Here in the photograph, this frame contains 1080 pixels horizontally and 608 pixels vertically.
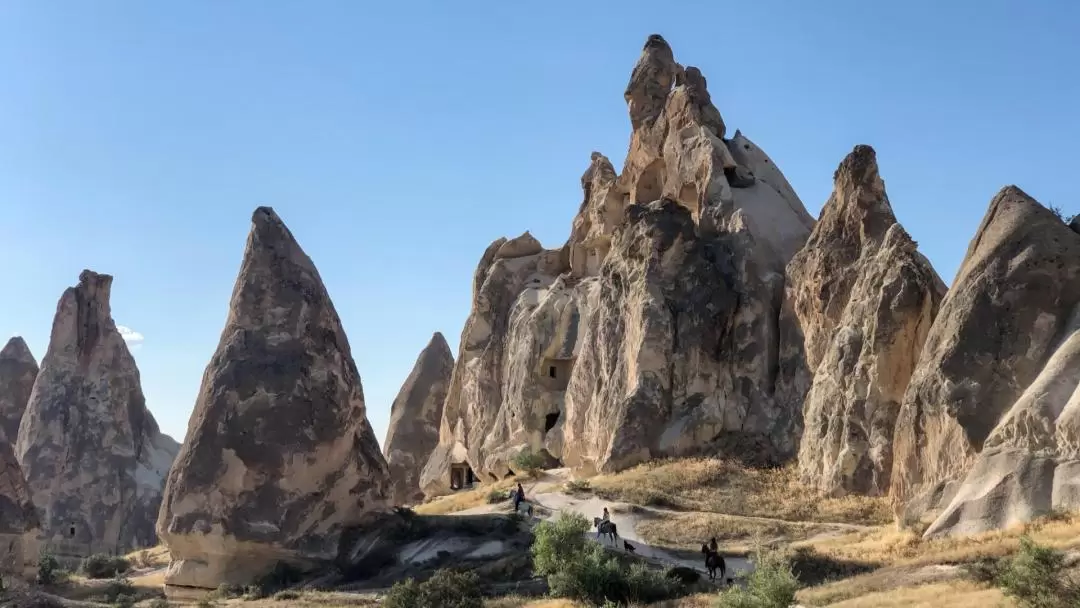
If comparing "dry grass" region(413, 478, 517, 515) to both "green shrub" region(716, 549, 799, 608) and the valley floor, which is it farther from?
"green shrub" region(716, 549, 799, 608)

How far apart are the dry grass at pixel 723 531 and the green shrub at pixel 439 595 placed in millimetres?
7422

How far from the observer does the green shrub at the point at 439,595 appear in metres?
16.0

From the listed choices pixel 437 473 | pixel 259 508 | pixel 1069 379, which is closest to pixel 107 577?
pixel 259 508

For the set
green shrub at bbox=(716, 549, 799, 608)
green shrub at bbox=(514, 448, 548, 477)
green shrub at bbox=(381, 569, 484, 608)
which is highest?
green shrub at bbox=(514, 448, 548, 477)

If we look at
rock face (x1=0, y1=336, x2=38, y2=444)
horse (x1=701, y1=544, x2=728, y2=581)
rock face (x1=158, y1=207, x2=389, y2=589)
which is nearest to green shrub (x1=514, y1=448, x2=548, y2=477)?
rock face (x1=158, y1=207, x2=389, y2=589)

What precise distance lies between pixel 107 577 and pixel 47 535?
2097 centimetres

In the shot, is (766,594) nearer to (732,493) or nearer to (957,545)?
(957,545)

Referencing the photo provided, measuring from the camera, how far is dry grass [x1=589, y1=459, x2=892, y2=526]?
24828 millimetres

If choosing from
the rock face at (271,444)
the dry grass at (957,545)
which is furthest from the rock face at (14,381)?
the dry grass at (957,545)

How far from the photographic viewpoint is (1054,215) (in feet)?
67.4

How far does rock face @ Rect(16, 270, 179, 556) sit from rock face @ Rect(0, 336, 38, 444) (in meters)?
5.45

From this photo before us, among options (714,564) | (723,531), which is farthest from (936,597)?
(723,531)

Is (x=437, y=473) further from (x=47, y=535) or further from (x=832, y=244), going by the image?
(x=832, y=244)

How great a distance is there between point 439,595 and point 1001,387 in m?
11.2
